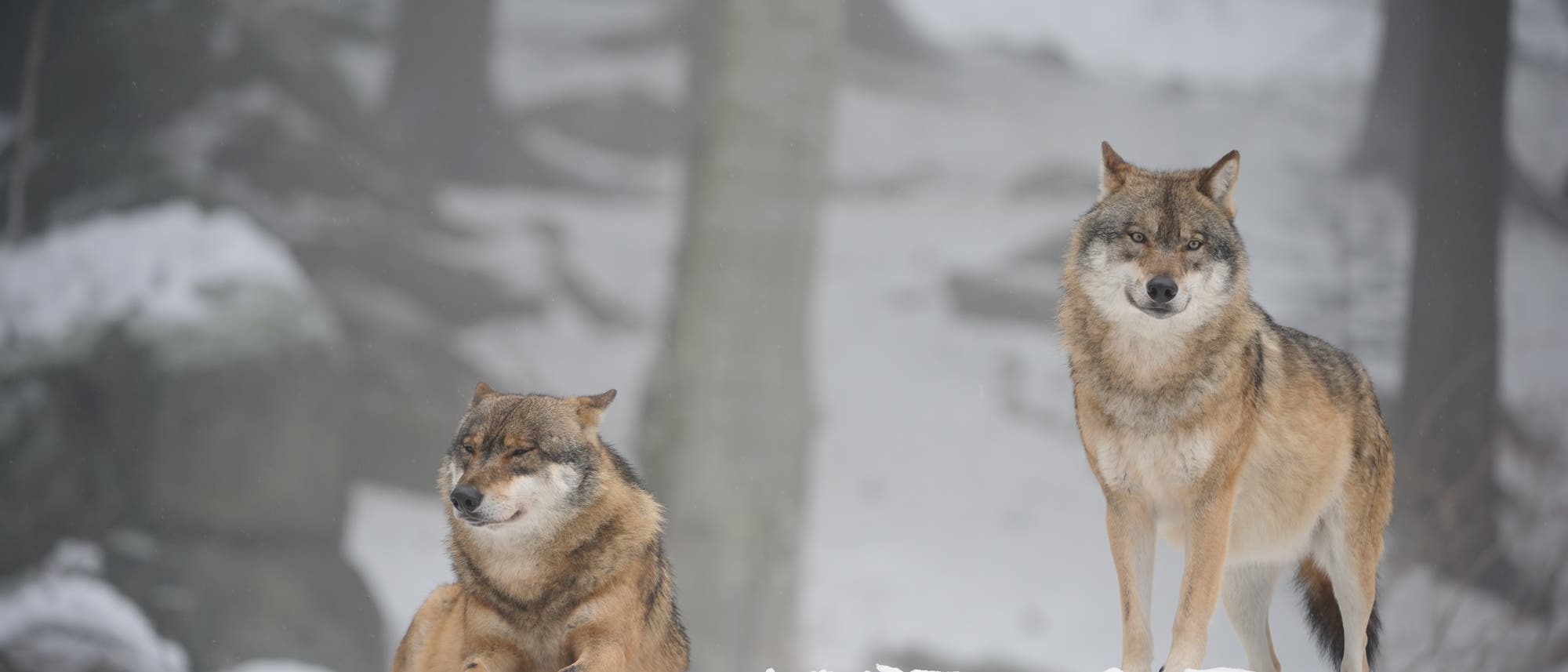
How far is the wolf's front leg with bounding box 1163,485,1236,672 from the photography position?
3.11m

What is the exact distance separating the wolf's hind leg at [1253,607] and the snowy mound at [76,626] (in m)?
8.56

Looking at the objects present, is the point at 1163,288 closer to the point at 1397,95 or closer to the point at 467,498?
the point at 467,498

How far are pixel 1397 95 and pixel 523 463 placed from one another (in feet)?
27.0

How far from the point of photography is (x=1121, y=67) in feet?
32.9

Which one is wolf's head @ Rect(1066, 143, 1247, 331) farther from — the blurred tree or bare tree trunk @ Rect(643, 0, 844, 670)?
the blurred tree

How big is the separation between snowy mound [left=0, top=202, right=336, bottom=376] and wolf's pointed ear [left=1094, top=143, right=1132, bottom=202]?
27.1 ft

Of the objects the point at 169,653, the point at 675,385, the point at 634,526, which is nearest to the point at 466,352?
the point at 675,385

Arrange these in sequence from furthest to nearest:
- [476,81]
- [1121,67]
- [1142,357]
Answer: [476,81], [1121,67], [1142,357]

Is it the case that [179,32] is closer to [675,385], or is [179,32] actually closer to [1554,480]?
[675,385]

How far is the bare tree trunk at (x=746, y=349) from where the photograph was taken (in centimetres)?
914

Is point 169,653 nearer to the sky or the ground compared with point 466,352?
nearer to the ground

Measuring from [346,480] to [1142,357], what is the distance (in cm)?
830

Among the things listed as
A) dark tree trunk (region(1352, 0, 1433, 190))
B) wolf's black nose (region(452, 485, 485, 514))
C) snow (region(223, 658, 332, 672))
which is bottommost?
snow (region(223, 658, 332, 672))

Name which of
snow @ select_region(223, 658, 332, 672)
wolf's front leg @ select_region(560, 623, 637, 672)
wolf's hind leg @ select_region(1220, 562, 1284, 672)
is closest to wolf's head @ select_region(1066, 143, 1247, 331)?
wolf's hind leg @ select_region(1220, 562, 1284, 672)
